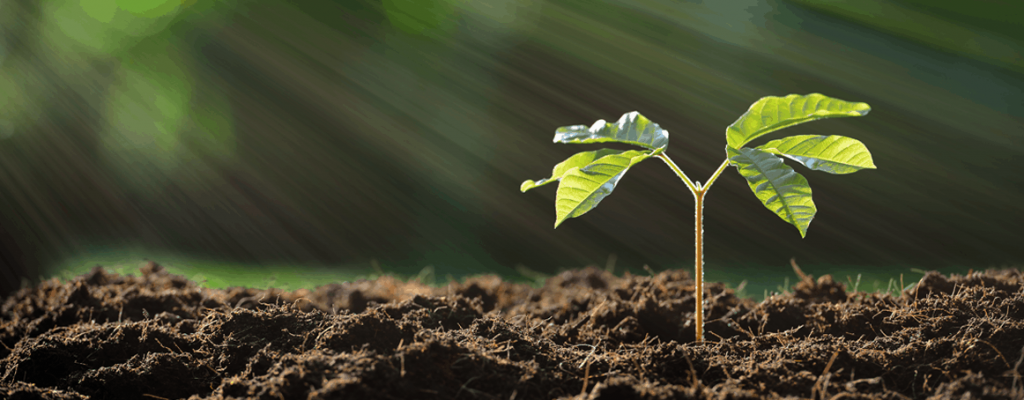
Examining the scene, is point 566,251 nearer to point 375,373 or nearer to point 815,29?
point 815,29

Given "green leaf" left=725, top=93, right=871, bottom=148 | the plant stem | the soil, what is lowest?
the soil

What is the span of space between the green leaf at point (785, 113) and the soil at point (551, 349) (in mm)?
508

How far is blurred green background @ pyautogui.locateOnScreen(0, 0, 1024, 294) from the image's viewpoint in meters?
3.18

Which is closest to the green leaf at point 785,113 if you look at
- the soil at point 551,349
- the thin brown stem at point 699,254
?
the thin brown stem at point 699,254

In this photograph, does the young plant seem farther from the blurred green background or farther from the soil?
the blurred green background

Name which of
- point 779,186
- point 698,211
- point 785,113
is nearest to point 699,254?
point 698,211

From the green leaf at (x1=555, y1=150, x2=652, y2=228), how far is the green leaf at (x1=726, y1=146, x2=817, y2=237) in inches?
8.1

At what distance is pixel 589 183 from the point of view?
1098 millimetres

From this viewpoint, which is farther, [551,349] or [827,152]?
[551,349]

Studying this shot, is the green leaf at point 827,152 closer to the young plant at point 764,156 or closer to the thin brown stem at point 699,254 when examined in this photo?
the young plant at point 764,156

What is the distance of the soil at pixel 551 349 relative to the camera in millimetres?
1046

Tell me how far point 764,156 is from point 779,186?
0.24 ft

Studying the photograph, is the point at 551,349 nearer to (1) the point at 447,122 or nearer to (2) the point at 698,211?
(2) the point at 698,211

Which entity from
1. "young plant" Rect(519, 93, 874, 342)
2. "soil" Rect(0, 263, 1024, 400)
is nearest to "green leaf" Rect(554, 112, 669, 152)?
"young plant" Rect(519, 93, 874, 342)
